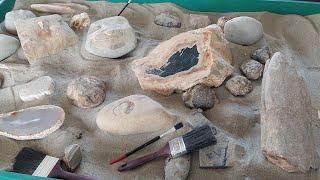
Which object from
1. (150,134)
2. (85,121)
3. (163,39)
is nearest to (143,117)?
(150,134)

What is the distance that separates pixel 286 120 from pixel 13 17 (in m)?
0.94

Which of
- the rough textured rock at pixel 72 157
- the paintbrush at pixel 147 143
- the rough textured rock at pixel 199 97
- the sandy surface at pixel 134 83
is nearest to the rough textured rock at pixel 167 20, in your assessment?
the sandy surface at pixel 134 83

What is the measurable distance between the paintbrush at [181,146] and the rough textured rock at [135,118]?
8cm

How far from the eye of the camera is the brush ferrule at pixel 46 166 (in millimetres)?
897

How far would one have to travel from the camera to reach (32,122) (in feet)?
3.35

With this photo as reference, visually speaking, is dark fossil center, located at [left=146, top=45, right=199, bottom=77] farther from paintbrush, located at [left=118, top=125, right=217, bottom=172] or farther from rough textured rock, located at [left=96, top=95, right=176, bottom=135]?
paintbrush, located at [left=118, top=125, right=217, bottom=172]

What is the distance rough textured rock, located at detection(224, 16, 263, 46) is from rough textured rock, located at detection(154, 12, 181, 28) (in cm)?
19

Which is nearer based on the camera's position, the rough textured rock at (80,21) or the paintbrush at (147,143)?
the paintbrush at (147,143)

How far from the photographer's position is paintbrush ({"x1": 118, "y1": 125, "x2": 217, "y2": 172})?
0.92m

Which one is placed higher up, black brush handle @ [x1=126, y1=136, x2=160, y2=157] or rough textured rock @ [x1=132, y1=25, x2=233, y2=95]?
rough textured rock @ [x1=132, y1=25, x2=233, y2=95]

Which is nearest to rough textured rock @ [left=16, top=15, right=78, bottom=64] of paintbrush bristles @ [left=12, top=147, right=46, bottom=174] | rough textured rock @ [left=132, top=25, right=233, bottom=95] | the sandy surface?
the sandy surface

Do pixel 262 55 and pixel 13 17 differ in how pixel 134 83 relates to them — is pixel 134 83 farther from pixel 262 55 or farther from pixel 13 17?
pixel 13 17

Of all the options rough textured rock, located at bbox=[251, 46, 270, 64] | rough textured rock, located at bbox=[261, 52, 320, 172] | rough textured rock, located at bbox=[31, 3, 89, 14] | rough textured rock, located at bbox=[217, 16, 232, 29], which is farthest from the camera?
rough textured rock, located at bbox=[31, 3, 89, 14]

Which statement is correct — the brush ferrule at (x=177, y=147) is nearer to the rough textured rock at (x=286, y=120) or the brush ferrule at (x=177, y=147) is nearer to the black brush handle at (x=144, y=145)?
the black brush handle at (x=144, y=145)
